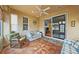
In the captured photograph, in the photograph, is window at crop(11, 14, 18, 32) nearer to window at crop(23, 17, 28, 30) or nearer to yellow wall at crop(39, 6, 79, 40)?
window at crop(23, 17, 28, 30)

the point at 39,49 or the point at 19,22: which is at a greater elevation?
the point at 19,22

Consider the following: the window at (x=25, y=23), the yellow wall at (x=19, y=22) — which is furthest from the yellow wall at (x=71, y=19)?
the window at (x=25, y=23)

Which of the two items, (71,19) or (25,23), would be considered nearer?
(71,19)

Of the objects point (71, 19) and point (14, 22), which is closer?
point (71, 19)

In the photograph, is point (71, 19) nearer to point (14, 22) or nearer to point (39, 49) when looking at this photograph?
point (39, 49)

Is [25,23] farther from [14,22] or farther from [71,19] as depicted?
[71,19]

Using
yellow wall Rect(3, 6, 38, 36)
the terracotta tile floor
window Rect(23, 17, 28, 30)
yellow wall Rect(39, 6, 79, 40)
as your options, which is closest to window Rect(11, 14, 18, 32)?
yellow wall Rect(3, 6, 38, 36)

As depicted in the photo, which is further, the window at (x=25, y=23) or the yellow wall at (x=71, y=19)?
the window at (x=25, y=23)

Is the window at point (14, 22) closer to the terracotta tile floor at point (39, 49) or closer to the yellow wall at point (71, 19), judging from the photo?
the terracotta tile floor at point (39, 49)

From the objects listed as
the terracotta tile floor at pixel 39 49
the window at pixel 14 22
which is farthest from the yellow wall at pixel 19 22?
the terracotta tile floor at pixel 39 49

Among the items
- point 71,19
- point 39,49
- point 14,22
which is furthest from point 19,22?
point 71,19

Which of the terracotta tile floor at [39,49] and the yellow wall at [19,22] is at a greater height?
the yellow wall at [19,22]

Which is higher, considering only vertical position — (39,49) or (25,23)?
(25,23)

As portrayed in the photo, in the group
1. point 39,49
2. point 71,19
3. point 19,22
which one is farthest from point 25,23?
point 71,19
